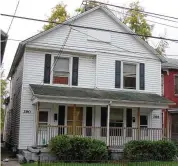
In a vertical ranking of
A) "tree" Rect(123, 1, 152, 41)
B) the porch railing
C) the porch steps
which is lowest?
the porch steps

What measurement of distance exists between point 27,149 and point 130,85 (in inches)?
315

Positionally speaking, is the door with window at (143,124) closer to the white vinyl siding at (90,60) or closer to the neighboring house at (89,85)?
the neighboring house at (89,85)

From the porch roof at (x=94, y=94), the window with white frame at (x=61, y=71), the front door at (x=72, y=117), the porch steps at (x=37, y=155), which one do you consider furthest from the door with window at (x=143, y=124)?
the porch steps at (x=37, y=155)

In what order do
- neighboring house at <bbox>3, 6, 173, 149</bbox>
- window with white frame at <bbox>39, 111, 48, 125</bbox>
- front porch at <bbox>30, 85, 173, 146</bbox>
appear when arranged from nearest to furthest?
front porch at <bbox>30, 85, 173, 146</bbox>
neighboring house at <bbox>3, 6, 173, 149</bbox>
window with white frame at <bbox>39, 111, 48, 125</bbox>

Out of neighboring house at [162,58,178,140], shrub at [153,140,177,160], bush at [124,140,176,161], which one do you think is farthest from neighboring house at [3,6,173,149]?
neighboring house at [162,58,178,140]

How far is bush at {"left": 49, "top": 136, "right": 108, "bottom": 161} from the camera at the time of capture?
1747 cm

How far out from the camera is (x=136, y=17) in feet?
131

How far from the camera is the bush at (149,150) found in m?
18.6

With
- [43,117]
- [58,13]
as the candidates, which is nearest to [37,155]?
[43,117]

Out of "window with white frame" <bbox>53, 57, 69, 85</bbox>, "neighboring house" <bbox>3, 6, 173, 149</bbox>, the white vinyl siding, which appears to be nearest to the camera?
"neighboring house" <bbox>3, 6, 173, 149</bbox>

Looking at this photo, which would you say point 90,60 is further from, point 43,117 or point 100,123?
point 43,117

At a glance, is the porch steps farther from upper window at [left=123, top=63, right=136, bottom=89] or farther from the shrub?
upper window at [left=123, top=63, right=136, bottom=89]

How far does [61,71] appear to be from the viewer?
843 inches

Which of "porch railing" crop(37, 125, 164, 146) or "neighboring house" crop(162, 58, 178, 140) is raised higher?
"neighboring house" crop(162, 58, 178, 140)
